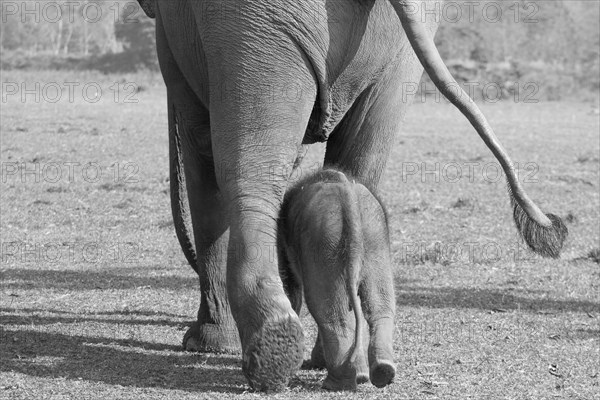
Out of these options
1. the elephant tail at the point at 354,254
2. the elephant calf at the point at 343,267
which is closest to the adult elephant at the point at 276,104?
the elephant calf at the point at 343,267

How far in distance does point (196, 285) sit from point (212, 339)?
7.57ft

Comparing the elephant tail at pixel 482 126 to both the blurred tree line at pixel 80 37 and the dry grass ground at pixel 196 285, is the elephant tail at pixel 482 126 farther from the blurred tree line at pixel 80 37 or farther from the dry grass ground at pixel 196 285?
the blurred tree line at pixel 80 37

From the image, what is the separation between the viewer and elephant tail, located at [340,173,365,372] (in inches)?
201

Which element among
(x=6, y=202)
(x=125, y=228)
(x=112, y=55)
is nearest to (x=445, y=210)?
(x=125, y=228)

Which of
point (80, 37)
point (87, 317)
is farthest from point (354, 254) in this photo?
point (80, 37)

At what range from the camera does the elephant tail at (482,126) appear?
5.11 meters

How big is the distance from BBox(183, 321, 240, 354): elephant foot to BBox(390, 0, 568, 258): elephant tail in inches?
76.6

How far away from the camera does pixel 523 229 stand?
17.3 feet

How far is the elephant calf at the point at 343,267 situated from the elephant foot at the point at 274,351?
10.1 inches

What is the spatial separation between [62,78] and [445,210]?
30660mm

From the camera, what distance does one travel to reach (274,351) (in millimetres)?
4961

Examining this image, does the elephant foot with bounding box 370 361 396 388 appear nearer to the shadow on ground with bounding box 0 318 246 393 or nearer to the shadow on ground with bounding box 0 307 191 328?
the shadow on ground with bounding box 0 318 246 393

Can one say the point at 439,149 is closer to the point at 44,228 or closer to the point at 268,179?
the point at 44,228

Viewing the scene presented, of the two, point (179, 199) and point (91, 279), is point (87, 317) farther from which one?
point (91, 279)
